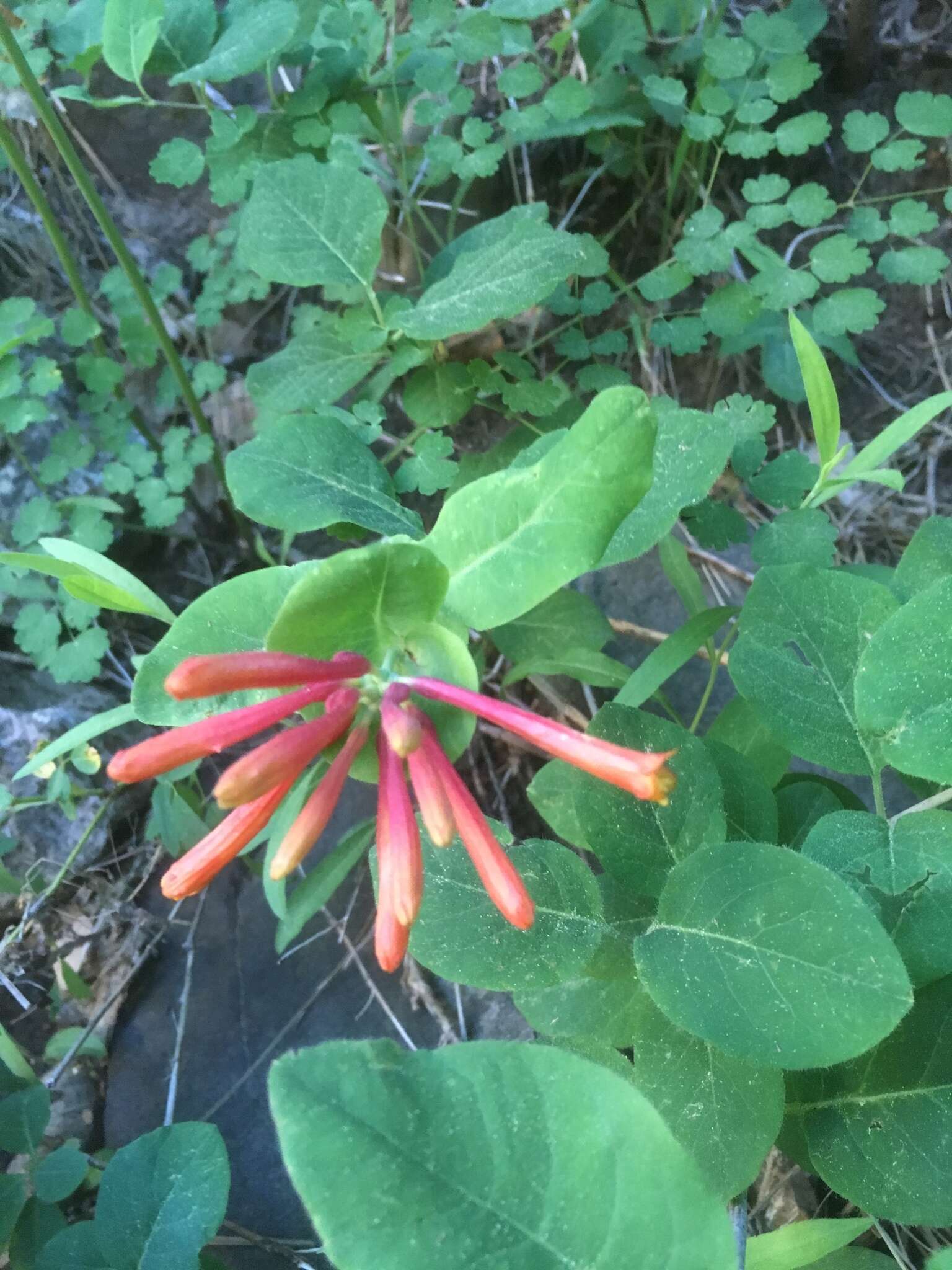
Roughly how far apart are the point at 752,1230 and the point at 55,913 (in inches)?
47.4

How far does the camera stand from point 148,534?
1750mm

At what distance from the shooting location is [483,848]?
656 millimetres

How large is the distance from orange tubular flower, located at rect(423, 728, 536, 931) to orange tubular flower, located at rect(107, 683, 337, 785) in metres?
0.11

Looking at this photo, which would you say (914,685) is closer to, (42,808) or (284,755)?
(284,755)

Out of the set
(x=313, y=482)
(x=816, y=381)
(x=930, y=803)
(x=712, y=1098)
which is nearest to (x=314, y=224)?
(x=313, y=482)

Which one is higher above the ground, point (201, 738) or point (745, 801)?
point (201, 738)

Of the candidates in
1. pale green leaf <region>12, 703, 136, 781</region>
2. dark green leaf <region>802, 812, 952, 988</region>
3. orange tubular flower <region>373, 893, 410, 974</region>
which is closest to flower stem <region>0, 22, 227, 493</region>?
pale green leaf <region>12, 703, 136, 781</region>

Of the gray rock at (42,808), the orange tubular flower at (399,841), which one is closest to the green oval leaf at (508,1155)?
the orange tubular flower at (399,841)

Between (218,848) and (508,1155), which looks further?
(218,848)

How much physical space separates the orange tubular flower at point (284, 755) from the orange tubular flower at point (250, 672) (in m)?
0.02

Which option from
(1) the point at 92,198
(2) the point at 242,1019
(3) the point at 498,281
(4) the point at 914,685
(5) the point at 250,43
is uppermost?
(5) the point at 250,43

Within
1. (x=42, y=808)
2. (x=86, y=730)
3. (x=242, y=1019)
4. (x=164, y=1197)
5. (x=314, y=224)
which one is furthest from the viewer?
(x=42, y=808)

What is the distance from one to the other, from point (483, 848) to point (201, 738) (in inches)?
8.8

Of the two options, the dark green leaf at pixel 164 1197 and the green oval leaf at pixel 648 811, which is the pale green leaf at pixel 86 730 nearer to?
the dark green leaf at pixel 164 1197
